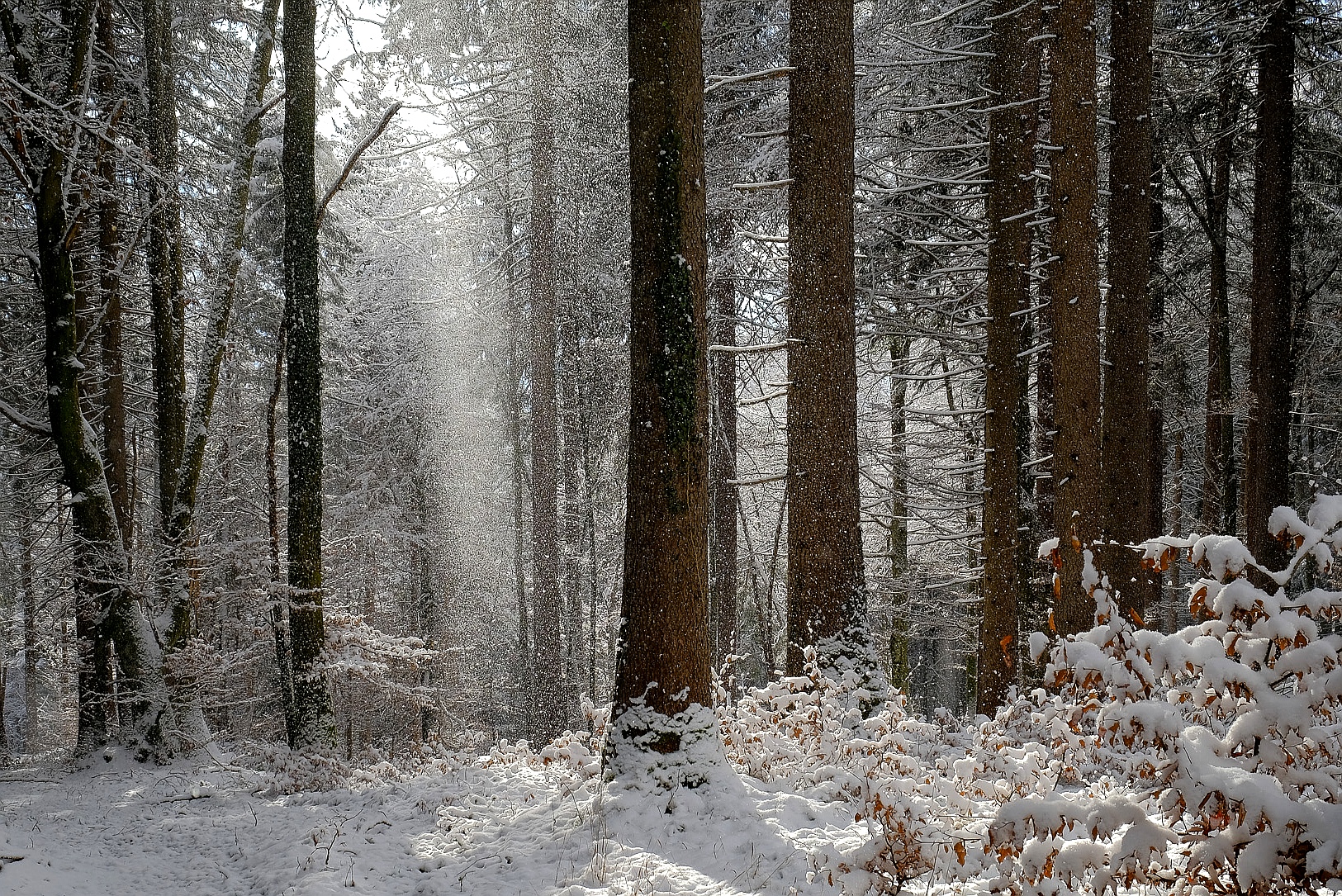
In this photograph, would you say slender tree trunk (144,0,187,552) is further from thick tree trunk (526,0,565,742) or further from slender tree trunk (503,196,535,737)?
slender tree trunk (503,196,535,737)

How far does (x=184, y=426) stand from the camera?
11.1 meters

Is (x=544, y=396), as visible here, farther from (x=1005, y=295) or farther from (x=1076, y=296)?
(x=1076, y=296)

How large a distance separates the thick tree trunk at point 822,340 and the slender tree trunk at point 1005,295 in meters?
3.54

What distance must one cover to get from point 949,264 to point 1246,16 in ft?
23.4

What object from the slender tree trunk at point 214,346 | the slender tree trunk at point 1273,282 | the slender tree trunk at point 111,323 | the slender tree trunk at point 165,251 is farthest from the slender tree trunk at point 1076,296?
the slender tree trunk at point 111,323

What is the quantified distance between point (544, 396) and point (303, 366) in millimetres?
6746

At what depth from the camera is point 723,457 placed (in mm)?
13352

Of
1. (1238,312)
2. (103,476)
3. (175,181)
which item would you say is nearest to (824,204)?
(175,181)

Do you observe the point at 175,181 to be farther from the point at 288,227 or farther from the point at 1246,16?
the point at 1246,16

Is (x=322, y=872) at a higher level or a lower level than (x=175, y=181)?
lower

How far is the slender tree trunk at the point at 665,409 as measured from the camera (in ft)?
18.3

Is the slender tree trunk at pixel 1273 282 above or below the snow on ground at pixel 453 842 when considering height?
above

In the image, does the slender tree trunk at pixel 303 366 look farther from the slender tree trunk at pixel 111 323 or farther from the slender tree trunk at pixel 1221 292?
the slender tree trunk at pixel 1221 292

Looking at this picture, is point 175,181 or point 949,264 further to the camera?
point 949,264
